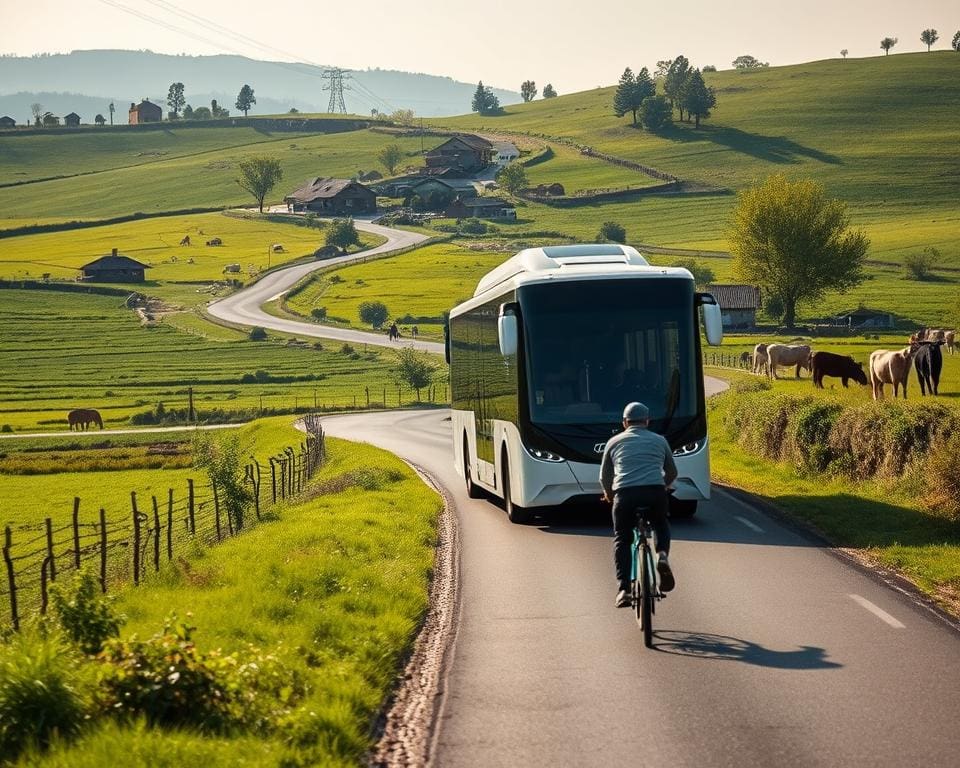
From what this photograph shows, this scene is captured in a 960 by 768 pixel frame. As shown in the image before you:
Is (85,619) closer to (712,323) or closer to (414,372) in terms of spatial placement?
(712,323)

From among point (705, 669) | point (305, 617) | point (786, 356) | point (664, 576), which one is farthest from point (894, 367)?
point (705, 669)

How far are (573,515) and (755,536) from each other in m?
5.03

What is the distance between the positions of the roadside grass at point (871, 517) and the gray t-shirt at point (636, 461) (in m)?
A: 3.37

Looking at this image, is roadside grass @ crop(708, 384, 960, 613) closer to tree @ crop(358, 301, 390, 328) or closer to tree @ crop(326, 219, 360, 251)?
tree @ crop(358, 301, 390, 328)

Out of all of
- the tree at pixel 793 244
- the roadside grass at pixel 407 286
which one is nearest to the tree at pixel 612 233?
the roadside grass at pixel 407 286

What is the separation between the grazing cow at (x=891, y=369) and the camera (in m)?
39.0

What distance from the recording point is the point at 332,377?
3688 inches

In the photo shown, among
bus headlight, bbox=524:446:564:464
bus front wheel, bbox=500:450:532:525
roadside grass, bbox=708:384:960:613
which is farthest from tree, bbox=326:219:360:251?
bus headlight, bbox=524:446:564:464

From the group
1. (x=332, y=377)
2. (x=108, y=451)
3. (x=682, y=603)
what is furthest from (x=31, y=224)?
(x=682, y=603)

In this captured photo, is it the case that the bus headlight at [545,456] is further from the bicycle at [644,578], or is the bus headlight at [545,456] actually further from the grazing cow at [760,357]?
the grazing cow at [760,357]

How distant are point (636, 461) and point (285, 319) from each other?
110996 mm

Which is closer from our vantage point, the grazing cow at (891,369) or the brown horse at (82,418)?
the grazing cow at (891,369)

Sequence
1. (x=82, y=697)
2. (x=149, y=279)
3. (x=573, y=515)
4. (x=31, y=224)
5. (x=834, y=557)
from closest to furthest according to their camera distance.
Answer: (x=82, y=697) → (x=834, y=557) → (x=573, y=515) → (x=149, y=279) → (x=31, y=224)

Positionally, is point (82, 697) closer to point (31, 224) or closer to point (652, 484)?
point (652, 484)
